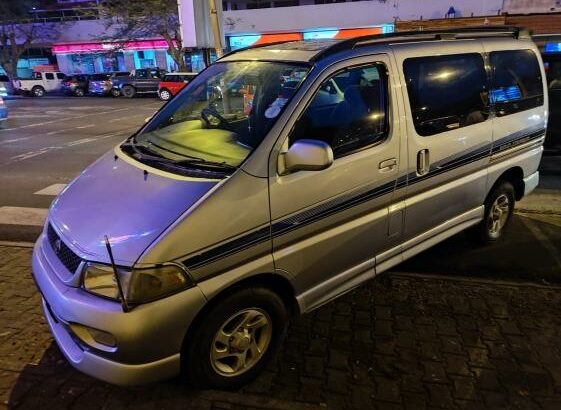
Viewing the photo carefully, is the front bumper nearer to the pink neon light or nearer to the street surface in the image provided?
the street surface

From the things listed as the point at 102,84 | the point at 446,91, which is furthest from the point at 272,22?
the point at 446,91

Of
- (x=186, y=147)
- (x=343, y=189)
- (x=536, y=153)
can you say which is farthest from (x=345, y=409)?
(x=536, y=153)

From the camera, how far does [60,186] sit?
25.1 ft

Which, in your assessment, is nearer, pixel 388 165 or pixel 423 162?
pixel 388 165

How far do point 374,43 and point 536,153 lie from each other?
100 inches

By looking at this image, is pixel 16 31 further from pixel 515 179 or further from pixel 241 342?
pixel 241 342

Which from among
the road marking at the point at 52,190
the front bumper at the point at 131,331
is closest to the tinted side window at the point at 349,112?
the front bumper at the point at 131,331

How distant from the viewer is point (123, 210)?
271 cm

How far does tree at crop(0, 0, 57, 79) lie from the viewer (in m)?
39.9

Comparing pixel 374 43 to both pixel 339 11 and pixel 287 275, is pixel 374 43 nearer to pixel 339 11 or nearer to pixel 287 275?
pixel 287 275

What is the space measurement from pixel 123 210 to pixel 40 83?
38.1 meters

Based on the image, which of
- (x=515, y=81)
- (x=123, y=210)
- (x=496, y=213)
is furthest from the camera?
(x=496, y=213)

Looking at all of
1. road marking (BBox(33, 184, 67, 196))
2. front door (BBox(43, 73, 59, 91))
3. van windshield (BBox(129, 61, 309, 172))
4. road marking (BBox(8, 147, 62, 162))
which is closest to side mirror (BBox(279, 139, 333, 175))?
van windshield (BBox(129, 61, 309, 172))

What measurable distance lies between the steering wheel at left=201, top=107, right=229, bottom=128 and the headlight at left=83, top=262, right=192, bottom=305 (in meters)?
1.31
